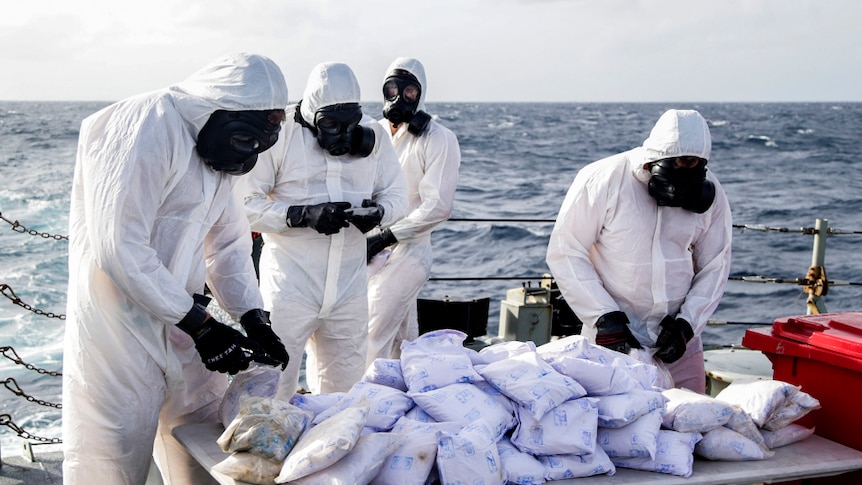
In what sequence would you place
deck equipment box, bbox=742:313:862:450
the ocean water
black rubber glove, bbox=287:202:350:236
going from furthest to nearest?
the ocean water, black rubber glove, bbox=287:202:350:236, deck equipment box, bbox=742:313:862:450

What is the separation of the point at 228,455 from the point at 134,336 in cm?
47

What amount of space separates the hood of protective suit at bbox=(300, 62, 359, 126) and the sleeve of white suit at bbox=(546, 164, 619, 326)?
3.27 ft

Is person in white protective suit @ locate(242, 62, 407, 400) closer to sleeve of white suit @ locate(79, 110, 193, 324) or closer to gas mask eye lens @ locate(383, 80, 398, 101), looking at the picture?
gas mask eye lens @ locate(383, 80, 398, 101)

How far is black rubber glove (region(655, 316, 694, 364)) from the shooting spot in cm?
372

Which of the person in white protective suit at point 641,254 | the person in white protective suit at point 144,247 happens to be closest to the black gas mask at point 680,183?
the person in white protective suit at point 641,254

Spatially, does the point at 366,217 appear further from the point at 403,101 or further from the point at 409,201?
the point at 403,101

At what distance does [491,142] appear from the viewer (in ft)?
137

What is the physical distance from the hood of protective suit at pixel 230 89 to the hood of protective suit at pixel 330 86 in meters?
0.88

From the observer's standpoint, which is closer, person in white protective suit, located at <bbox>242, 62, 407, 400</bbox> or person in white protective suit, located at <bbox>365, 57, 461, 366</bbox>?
person in white protective suit, located at <bbox>242, 62, 407, 400</bbox>

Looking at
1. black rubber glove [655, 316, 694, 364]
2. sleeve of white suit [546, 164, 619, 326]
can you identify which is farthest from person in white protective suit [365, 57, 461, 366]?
black rubber glove [655, 316, 694, 364]

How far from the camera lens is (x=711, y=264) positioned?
3.88 metres

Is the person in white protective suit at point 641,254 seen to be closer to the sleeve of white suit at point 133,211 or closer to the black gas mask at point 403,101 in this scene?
the black gas mask at point 403,101

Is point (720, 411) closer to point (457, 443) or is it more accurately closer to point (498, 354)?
point (498, 354)

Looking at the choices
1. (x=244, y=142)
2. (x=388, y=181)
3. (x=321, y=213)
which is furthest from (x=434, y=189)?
(x=244, y=142)
